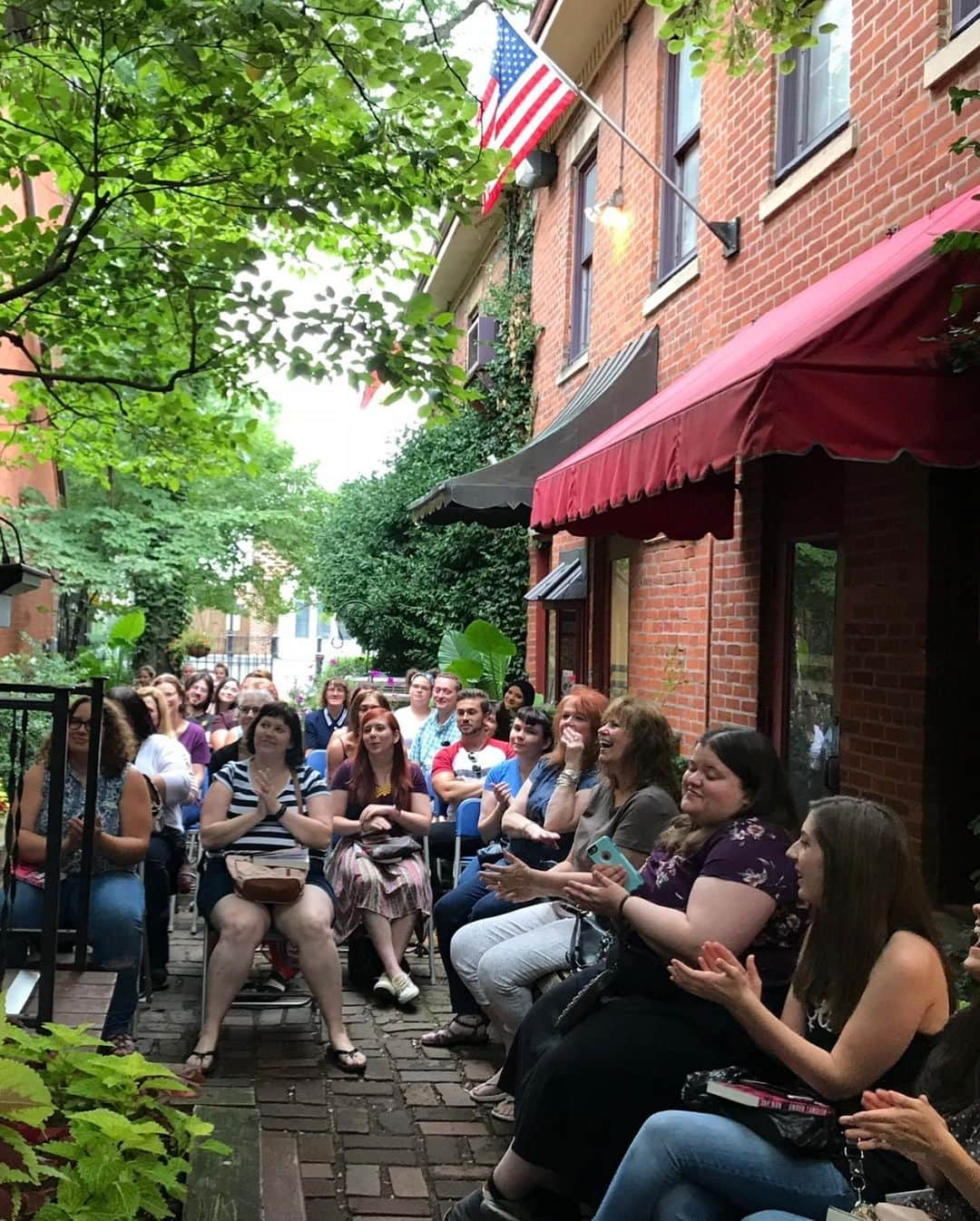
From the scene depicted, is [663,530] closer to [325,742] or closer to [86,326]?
[86,326]

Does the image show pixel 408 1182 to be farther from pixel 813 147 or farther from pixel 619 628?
pixel 619 628

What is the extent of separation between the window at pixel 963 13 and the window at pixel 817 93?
0.97 m

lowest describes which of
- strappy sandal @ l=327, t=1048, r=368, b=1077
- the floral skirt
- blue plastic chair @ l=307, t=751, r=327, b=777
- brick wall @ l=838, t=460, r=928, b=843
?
strappy sandal @ l=327, t=1048, r=368, b=1077

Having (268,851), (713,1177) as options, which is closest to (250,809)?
(268,851)

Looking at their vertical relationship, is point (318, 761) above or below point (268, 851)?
above

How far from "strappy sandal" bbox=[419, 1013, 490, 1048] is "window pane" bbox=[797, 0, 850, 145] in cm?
496

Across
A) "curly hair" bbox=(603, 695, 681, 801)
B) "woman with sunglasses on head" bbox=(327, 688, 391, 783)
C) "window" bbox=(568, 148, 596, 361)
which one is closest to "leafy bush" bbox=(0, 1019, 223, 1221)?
"curly hair" bbox=(603, 695, 681, 801)

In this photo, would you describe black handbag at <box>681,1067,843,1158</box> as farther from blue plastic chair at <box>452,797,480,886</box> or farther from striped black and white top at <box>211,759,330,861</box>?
blue plastic chair at <box>452,797,480,886</box>

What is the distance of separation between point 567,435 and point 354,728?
10.1 feet

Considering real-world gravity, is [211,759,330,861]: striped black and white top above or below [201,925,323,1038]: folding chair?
above

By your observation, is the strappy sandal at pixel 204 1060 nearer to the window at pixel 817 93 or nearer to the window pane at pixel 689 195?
the window at pixel 817 93

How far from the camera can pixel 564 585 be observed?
12.6m

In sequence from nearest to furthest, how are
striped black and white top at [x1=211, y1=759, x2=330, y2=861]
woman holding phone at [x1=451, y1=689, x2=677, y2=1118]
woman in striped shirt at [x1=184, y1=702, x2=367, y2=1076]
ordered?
1. woman holding phone at [x1=451, y1=689, x2=677, y2=1118]
2. woman in striped shirt at [x1=184, y1=702, x2=367, y2=1076]
3. striped black and white top at [x1=211, y1=759, x2=330, y2=861]

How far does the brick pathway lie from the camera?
13.9 ft
